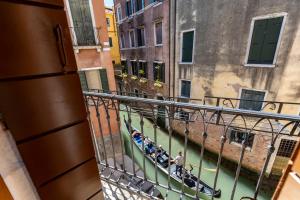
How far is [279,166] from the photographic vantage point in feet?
17.8

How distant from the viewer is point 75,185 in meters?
0.99

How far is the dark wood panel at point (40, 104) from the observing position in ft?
2.14

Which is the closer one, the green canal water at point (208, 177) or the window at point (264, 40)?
the window at point (264, 40)

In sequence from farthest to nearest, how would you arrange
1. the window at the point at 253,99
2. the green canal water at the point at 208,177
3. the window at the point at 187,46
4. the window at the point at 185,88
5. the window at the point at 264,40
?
the window at the point at 185,88 < the window at the point at 187,46 < the green canal water at the point at 208,177 < the window at the point at 253,99 < the window at the point at 264,40

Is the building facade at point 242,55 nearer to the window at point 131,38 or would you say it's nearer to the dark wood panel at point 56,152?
the dark wood panel at point 56,152

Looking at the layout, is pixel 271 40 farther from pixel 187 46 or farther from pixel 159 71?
pixel 159 71

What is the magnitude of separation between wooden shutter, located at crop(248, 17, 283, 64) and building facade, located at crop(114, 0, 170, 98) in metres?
3.78

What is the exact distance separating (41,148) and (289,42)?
5970 mm

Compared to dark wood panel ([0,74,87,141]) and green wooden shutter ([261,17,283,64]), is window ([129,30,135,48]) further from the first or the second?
dark wood panel ([0,74,87,141])

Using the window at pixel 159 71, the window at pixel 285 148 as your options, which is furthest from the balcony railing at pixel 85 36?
the window at pixel 285 148

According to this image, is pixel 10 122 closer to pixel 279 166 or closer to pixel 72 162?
pixel 72 162

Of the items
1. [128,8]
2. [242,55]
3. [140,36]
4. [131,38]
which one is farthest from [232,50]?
[128,8]

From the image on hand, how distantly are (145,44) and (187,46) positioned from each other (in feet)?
11.6

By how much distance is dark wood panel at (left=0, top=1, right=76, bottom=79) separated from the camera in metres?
0.59
